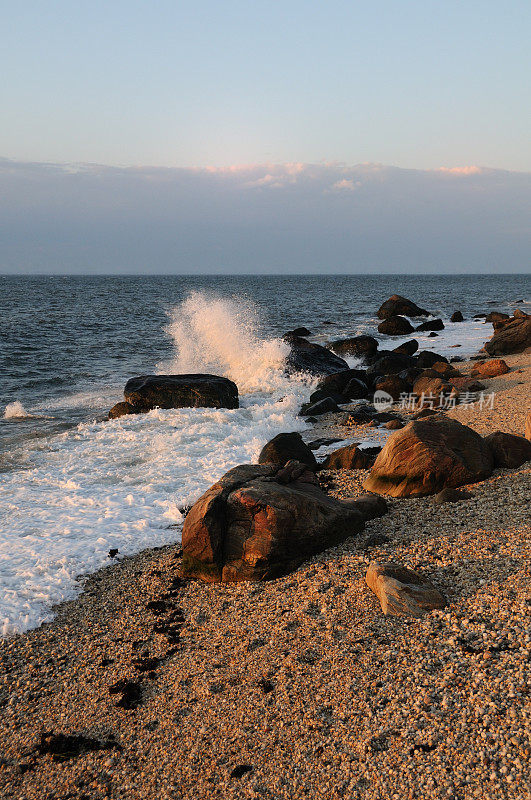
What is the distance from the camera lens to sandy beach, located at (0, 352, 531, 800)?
359 cm

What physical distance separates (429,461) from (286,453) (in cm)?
271

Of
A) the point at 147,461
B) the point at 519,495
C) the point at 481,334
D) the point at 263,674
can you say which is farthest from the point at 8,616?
the point at 481,334

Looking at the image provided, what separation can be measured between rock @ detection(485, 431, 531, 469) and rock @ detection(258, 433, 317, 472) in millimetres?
2861

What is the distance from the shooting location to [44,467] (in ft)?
34.3

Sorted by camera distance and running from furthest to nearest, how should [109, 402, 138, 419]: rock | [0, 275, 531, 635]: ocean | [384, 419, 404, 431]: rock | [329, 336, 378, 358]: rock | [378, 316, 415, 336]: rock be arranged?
1. [378, 316, 415, 336]: rock
2. [329, 336, 378, 358]: rock
3. [109, 402, 138, 419]: rock
4. [384, 419, 404, 431]: rock
5. [0, 275, 531, 635]: ocean

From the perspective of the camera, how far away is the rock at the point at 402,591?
16.1 ft

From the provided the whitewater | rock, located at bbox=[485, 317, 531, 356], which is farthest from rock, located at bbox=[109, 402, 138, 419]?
rock, located at bbox=[485, 317, 531, 356]

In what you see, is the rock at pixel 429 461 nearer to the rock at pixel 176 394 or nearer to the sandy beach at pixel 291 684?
the sandy beach at pixel 291 684

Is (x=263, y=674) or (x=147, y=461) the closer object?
(x=263, y=674)

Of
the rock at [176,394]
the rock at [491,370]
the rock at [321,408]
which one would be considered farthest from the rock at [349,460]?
the rock at [491,370]

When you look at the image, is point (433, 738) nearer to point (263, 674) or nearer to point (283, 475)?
point (263, 674)

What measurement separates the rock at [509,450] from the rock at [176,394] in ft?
27.6

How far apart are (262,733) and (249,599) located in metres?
1.78

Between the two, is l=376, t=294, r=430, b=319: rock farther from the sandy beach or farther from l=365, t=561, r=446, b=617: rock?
l=365, t=561, r=446, b=617: rock
